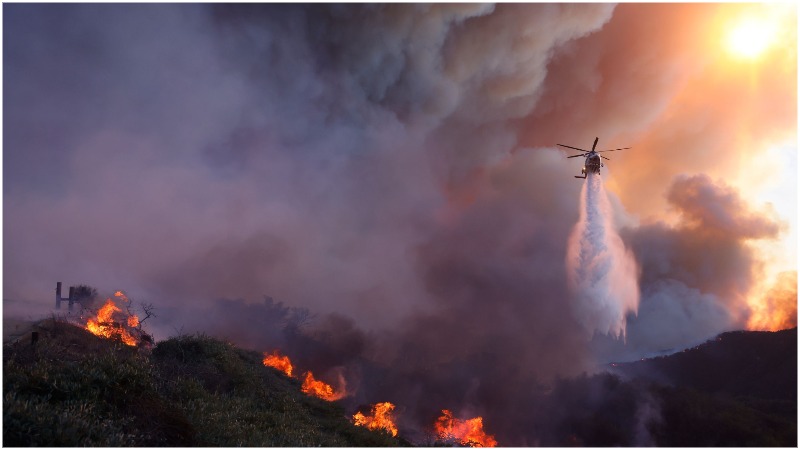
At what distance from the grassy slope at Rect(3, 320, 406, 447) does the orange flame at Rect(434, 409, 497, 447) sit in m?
43.9

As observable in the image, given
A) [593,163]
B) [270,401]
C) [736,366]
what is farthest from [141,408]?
Answer: [736,366]

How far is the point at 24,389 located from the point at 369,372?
271ft

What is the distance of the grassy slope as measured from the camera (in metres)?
10.8

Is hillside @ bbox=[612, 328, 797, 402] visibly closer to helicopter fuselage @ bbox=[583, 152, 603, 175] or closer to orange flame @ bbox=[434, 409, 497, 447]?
orange flame @ bbox=[434, 409, 497, 447]

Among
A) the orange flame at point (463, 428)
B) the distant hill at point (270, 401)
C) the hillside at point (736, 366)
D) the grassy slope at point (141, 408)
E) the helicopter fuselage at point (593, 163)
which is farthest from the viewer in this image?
the orange flame at point (463, 428)

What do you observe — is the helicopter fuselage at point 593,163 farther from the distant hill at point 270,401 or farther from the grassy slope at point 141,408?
the grassy slope at point 141,408

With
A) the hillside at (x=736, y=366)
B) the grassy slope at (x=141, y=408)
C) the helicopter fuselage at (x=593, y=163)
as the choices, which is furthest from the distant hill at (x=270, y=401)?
the helicopter fuselage at (x=593, y=163)

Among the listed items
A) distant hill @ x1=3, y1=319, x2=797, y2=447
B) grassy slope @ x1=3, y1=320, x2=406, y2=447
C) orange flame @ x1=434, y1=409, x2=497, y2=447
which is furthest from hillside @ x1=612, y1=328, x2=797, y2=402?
grassy slope @ x1=3, y1=320, x2=406, y2=447

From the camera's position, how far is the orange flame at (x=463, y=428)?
60.6 m

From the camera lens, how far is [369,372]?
89812 mm

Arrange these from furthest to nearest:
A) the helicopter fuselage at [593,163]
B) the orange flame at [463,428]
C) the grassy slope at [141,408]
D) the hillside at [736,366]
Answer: the orange flame at [463,428], the hillside at [736,366], the helicopter fuselage at [593,163], the grassy slope at [141,408]

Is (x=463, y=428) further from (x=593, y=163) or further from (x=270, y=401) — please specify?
(x=270, y=401)

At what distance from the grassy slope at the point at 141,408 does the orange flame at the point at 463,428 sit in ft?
144

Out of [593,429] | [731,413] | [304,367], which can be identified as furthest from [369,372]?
[731,413]
